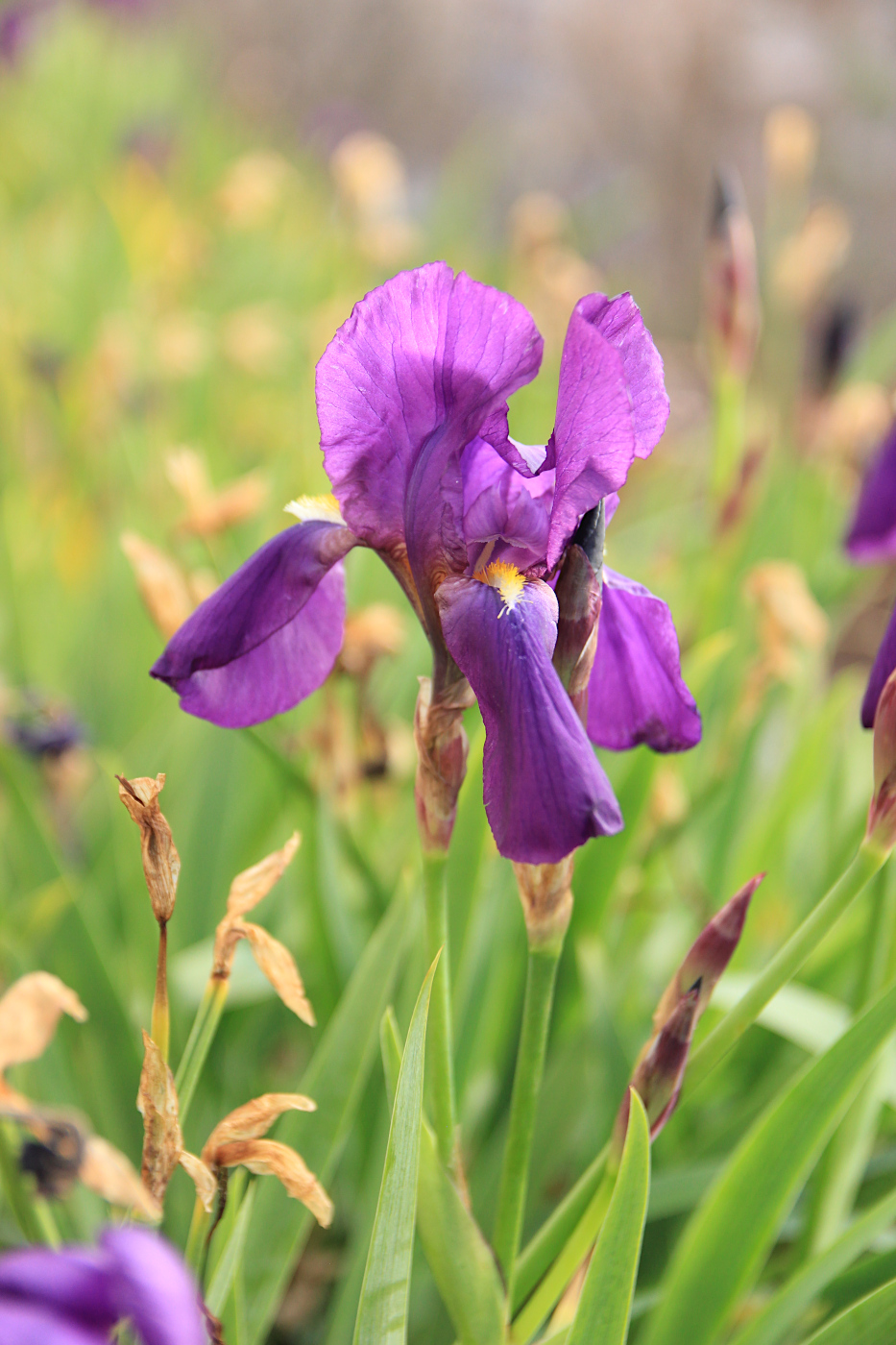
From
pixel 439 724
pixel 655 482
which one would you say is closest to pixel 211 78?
pixel 655 482

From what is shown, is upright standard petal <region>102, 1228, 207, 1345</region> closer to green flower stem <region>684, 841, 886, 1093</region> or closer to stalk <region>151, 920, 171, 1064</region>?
stalk <region>151, 920, 171, 1064</region>

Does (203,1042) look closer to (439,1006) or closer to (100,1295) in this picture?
(439,1006)

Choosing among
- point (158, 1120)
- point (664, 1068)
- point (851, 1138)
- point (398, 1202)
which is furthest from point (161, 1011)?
point (851, 1138)

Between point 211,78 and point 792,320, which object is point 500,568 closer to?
point 792,320

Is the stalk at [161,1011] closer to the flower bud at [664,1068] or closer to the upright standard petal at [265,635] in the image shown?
the upright standard petal at [265,635]

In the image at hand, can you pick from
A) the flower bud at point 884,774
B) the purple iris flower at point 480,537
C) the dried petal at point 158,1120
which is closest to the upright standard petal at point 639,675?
the purple iris flower at point 480,537
